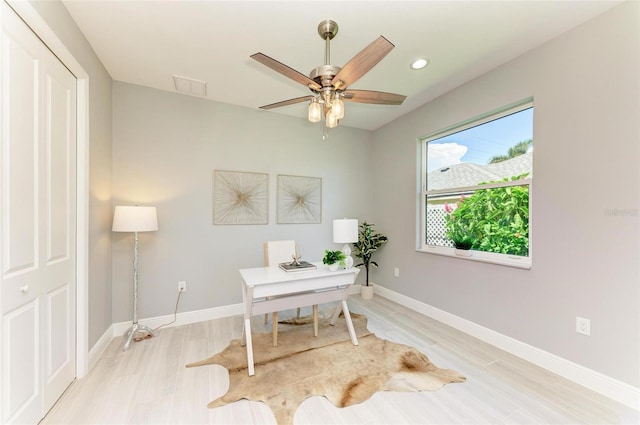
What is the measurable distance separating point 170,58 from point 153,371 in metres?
2.72

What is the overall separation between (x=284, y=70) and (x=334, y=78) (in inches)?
12.5

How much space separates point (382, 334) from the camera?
262 cm

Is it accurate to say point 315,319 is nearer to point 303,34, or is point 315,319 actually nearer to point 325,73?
point 325,73

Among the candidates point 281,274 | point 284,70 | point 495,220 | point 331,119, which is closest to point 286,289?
point 281,274

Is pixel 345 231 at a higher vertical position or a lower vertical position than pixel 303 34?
lower

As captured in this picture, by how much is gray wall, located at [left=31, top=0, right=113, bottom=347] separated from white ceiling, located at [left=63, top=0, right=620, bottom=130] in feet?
0.50

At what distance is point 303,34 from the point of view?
6.40ft

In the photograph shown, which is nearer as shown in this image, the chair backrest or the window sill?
the window sill

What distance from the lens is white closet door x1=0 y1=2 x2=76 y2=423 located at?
A: 1.26 meters

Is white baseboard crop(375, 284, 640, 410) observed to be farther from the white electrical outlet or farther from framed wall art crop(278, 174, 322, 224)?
framed wall art crop(278, 174, 322, 224)

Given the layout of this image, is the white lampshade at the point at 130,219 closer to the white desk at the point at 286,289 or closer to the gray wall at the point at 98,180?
the gray wall at the point at 98,180

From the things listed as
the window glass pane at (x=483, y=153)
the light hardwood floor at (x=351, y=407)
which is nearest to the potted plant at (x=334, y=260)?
the light hardwood floor at (x=351, y=407)

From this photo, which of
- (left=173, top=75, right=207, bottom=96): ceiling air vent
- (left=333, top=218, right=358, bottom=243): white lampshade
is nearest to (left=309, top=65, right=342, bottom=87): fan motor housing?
(left=333, top=218, right=358, bottom=243): white lampshade

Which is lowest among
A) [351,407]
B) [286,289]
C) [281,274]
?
[351,407]
